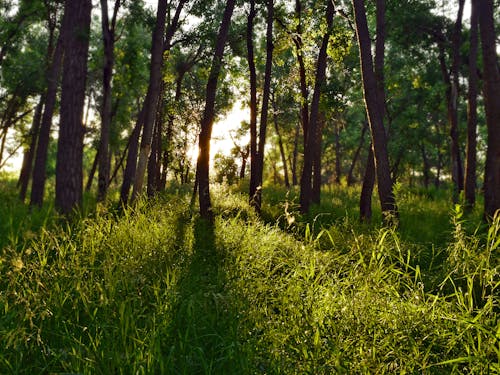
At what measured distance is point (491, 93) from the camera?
9.62m

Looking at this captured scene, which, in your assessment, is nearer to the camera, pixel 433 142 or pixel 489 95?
pixel 489 95

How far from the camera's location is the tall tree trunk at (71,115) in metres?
8.39

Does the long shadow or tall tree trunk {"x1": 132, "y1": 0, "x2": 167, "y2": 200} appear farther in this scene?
tall tree trunk {"x1": 132, "y1": 0, "x2": 167, "y2": 200}

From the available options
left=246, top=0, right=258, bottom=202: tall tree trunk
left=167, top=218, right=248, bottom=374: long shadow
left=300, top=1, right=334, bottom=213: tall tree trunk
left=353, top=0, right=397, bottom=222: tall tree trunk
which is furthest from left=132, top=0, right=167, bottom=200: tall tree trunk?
left=167, top=218, right=248, bottom=374: long shadow

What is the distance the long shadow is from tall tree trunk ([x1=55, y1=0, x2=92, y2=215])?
4.30 metres

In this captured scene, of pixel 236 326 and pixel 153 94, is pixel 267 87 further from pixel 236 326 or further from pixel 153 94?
pixel 236 326

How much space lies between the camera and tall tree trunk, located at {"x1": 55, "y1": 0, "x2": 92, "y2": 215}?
27.5ft

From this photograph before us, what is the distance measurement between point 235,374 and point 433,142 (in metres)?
32.7

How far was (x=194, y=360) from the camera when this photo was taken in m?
3.05

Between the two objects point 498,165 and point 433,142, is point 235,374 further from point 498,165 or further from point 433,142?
point 433,142

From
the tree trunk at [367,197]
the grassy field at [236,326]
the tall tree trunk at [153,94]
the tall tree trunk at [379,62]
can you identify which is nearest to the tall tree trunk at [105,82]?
the tall tree trunk at [153,94]

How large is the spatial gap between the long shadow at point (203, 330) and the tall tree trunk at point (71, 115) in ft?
14.1

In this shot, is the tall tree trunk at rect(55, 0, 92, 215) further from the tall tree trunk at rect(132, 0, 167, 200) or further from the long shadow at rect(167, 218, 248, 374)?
the long shadow at rect(167, 218, 248, 374)

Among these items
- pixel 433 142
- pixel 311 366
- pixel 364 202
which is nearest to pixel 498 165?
pixel 364 202
